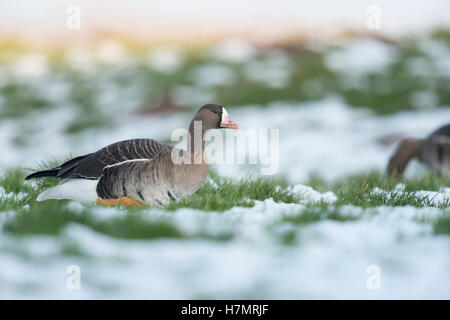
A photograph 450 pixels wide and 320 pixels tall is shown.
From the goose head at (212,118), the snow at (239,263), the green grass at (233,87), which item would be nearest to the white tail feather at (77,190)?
the snow at (239,263)

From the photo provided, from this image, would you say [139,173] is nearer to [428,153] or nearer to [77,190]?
[77,190]

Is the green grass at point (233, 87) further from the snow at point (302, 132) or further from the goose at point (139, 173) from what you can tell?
the goose at point (139, 173)

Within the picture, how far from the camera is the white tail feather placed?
5.49 m

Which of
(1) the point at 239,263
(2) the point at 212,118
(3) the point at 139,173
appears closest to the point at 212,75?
(2) the point at 212,118

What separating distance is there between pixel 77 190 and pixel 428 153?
735 cm

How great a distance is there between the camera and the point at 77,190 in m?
5.54

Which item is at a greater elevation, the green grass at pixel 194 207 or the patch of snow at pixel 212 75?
the patch of snow at pixel 212 75

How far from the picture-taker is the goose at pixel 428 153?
9.82 metres

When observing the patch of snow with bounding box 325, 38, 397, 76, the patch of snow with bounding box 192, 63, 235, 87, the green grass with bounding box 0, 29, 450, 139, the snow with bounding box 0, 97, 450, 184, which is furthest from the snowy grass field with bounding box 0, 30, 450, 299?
the patch of snow with bounding box 192, 63, 235, 87

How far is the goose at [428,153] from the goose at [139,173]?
17.7 feet

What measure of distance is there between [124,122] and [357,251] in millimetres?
17401

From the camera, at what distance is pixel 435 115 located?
17797 millimetres

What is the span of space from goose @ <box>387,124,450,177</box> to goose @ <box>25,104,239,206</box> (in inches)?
213

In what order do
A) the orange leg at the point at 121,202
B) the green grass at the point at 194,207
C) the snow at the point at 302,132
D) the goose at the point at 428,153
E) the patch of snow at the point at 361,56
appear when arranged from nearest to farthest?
1. the green grass at the point at 194,207
2. the orange leg at the point at 121,202
3. the goose at the point at 428,153
4. the snow at the point at 302,132
5. the patch of snow at the point at 361,56
